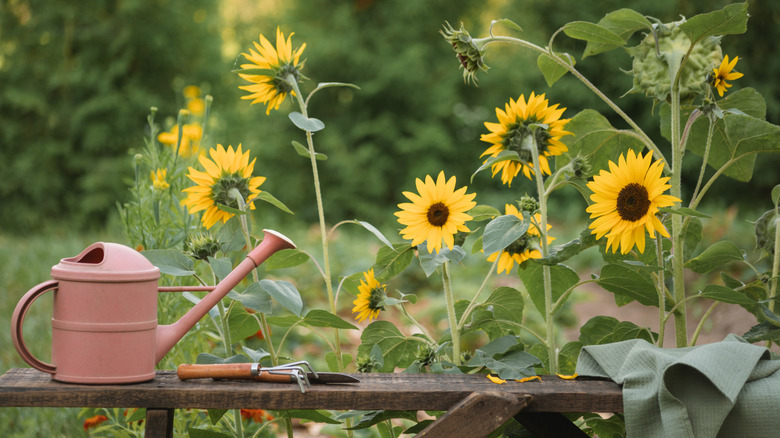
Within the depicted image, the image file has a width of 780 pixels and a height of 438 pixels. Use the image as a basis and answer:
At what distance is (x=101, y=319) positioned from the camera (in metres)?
0.97

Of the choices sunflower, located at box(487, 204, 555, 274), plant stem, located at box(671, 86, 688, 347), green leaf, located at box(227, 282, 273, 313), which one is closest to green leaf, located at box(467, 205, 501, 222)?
sunflower, located at box(487, 204, 555, 274)

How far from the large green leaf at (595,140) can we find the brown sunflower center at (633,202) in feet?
0.66

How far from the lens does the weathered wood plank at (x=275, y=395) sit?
3.17 feet

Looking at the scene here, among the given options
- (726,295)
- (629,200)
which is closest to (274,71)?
(629,200)

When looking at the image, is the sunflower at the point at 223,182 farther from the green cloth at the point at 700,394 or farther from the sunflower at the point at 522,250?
the green cloth at the point at 700,394

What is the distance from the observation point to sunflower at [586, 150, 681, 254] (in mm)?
1111

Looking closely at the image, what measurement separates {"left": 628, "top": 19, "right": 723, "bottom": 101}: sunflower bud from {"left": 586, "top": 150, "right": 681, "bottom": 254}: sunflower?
0.59 ft

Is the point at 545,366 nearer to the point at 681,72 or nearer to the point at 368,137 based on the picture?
the point at 681,72

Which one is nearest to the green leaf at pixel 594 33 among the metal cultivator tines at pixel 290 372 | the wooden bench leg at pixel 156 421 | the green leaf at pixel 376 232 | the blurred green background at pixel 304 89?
the green leaf at pixel 376 232

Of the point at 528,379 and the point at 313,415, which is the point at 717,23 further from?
the point at 313,415

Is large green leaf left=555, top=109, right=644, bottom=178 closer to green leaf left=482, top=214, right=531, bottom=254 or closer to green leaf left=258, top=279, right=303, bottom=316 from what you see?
green leaf left=482, top=214, right=531, bottom=254

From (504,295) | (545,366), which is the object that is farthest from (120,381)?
(545,366)

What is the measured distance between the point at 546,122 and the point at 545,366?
488 millimetres

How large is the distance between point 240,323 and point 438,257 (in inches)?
Answer: 15.6
